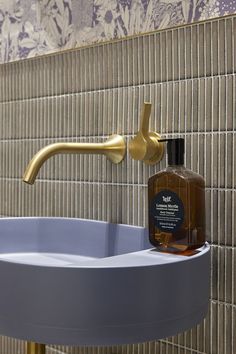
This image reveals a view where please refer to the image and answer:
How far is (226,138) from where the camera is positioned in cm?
98

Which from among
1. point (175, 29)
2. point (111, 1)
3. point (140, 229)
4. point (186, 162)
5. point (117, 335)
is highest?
point (111, 1)

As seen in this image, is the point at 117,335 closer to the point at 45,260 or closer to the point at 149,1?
the point at 45,260

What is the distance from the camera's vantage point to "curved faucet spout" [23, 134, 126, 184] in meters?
0.99

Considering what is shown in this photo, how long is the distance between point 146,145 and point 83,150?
0.14m

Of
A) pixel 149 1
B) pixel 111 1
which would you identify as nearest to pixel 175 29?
pixel 149 1

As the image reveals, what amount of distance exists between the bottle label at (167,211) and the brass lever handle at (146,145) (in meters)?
0.14

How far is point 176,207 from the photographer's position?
0.92 metres

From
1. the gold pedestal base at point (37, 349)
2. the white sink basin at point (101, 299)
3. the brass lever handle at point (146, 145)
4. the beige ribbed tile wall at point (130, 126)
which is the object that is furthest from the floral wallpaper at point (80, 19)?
the gold pedestal base at point (37, 349)

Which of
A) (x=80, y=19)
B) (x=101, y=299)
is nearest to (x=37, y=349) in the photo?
(x=101, y=299)

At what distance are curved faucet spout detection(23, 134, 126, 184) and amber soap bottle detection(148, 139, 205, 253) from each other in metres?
0.21

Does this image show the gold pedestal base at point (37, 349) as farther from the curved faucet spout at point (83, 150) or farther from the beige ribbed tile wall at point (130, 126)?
the curved faucet spout at point (83, 150)

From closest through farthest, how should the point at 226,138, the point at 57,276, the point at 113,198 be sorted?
the point at 57,276, the point at 226,138, the point at 113,198

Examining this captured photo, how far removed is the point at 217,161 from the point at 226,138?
0.04 meters

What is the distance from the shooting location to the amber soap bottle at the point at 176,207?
0.91m
